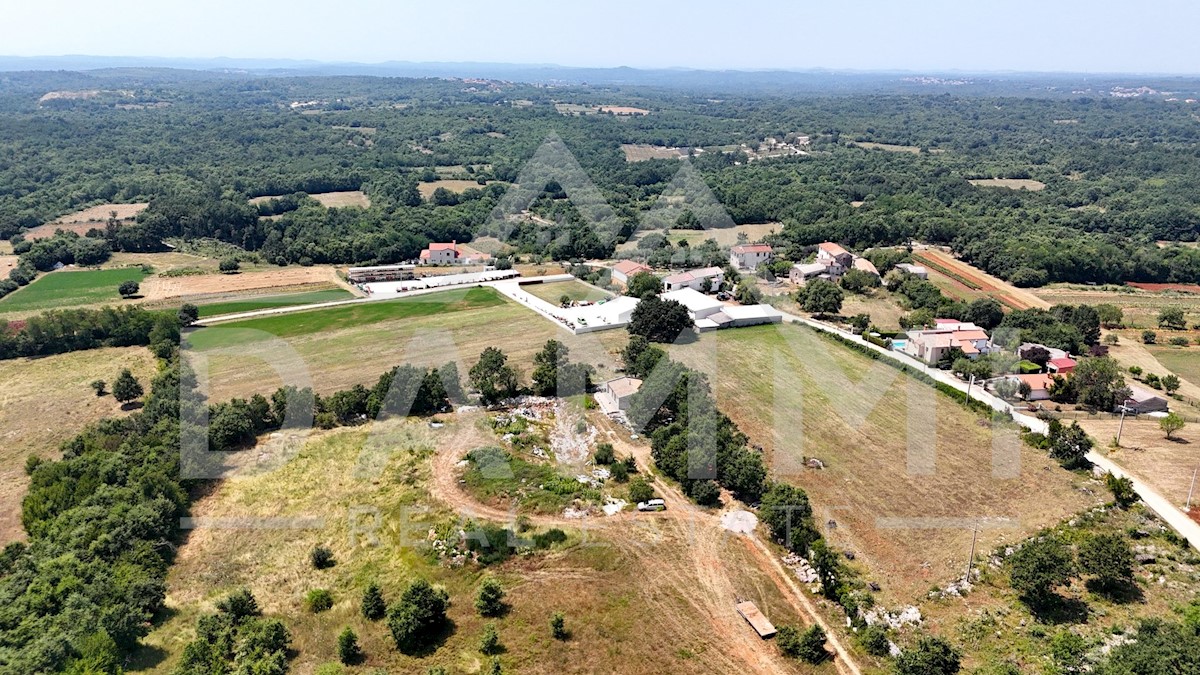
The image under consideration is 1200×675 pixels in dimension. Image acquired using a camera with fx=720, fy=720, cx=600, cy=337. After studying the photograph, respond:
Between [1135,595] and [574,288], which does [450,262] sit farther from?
[1135,595]

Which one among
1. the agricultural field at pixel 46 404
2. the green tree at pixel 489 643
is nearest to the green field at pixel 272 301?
the agricultural field at pixel 46 404

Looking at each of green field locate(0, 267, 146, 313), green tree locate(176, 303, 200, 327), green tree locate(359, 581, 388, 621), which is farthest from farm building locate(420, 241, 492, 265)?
green tree locate(359, 581, 388, 621)

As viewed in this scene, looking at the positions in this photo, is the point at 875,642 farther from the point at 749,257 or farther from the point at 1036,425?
the point at 749,257

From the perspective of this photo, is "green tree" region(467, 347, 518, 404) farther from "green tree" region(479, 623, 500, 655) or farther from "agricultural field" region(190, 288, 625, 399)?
"green tree" region(479, 623, 500, 655)

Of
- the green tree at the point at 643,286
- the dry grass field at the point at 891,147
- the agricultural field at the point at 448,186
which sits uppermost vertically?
the dry grass field at the point at 891,147

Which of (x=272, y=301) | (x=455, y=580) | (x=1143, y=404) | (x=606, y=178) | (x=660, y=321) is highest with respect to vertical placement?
(x=606, y=178)

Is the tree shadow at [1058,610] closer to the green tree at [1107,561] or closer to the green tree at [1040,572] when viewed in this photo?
the green tree at [1040,572]

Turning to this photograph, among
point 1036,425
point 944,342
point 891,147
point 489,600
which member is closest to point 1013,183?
point 891,147
